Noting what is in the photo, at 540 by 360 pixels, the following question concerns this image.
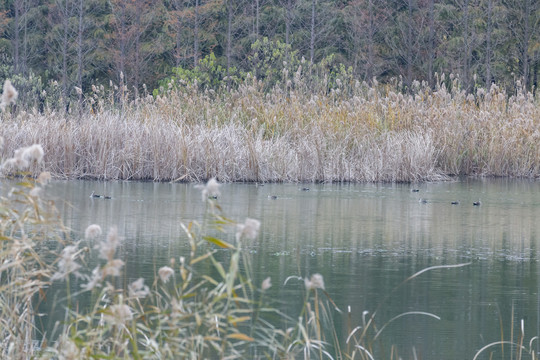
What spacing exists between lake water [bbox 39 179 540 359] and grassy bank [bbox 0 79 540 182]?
0.86 metres

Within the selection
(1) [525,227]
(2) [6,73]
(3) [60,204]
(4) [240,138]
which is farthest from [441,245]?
(2) [6,73]

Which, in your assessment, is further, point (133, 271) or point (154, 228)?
point (154, 228)

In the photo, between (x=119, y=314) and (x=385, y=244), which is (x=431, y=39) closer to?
A: (x=385, y=244)

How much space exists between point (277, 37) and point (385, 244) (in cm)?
2884

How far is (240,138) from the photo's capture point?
13398 millimetres

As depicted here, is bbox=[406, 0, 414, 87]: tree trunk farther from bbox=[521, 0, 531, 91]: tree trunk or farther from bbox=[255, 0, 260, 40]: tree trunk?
bbox=[255, 0, 260, 40]: tree trunk

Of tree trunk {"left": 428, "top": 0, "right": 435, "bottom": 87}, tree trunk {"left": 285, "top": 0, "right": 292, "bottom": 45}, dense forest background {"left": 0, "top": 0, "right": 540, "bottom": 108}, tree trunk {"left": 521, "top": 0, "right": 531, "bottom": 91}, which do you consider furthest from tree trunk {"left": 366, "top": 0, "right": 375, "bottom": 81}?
tree trunk {"left": 521, "top": 0, "right": 531, "bottom": 91}

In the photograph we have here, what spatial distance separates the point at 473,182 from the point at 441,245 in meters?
6.89

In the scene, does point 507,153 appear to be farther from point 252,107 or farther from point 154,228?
point 154,228

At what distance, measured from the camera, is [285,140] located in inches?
545

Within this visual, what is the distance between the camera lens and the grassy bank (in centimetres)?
1312

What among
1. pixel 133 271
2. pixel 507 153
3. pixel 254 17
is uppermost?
pixel 254 17

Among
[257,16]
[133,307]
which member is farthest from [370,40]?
[133,307]

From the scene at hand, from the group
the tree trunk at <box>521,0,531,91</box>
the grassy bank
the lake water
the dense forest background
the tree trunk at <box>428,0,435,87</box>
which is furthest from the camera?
the dense forest background
